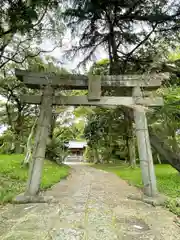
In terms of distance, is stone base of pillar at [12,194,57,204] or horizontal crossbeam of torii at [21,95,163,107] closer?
stone base of pillar at [12,194,57,204]

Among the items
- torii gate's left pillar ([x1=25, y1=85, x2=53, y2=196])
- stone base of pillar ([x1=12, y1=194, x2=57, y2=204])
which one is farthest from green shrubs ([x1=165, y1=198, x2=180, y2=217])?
torii gate's left pillar ([x1=25, y1=85, x2=53, y2=196])

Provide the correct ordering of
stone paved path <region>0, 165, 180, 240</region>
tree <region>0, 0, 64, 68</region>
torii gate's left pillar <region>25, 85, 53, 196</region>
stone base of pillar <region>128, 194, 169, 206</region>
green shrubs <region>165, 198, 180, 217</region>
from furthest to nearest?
1. tree <region>0, 0, 64, 68</region>
2. torii gate's left pillar <region>25, 85, 53, 196</region>
3. stone base of pillar <region>128, 194, 169, 206</region>
4. green shrubs <region>165, 198, 180, 217</region>
5. stone paved path <region>0, 165, 180, 240</region>

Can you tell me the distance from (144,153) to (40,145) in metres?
2.45

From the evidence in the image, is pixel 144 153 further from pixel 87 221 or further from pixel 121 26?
pixel 121 26

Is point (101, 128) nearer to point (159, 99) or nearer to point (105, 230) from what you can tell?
point (159, 99)

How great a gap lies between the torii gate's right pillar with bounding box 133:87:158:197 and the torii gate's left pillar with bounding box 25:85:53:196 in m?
2.16

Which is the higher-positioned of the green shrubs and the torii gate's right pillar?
the torii gate's right pillar

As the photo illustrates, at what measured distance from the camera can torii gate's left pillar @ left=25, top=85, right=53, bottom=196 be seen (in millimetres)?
4598

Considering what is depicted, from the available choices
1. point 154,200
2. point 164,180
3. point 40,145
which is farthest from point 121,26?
point 164,180

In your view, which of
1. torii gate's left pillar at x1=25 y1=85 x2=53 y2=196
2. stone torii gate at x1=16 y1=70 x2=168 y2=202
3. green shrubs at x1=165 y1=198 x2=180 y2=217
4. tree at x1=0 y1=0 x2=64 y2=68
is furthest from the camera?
stone torii gate at x1=16 y1=70 x2=168 y2=202

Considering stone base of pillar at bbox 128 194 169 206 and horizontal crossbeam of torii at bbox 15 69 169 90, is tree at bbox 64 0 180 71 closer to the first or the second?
horizontal crossbeam of torii at bbox 15 69 169 90

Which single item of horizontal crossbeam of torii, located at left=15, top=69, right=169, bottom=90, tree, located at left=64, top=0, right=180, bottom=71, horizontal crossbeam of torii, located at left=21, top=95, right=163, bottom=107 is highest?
tree, located at left=64, top=0, right=180, bottom=71

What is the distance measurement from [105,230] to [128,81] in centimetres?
346

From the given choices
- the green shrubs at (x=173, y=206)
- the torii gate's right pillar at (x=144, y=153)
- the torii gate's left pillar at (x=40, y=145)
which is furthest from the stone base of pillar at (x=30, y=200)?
the green shrubs at (x=173, y=206)
